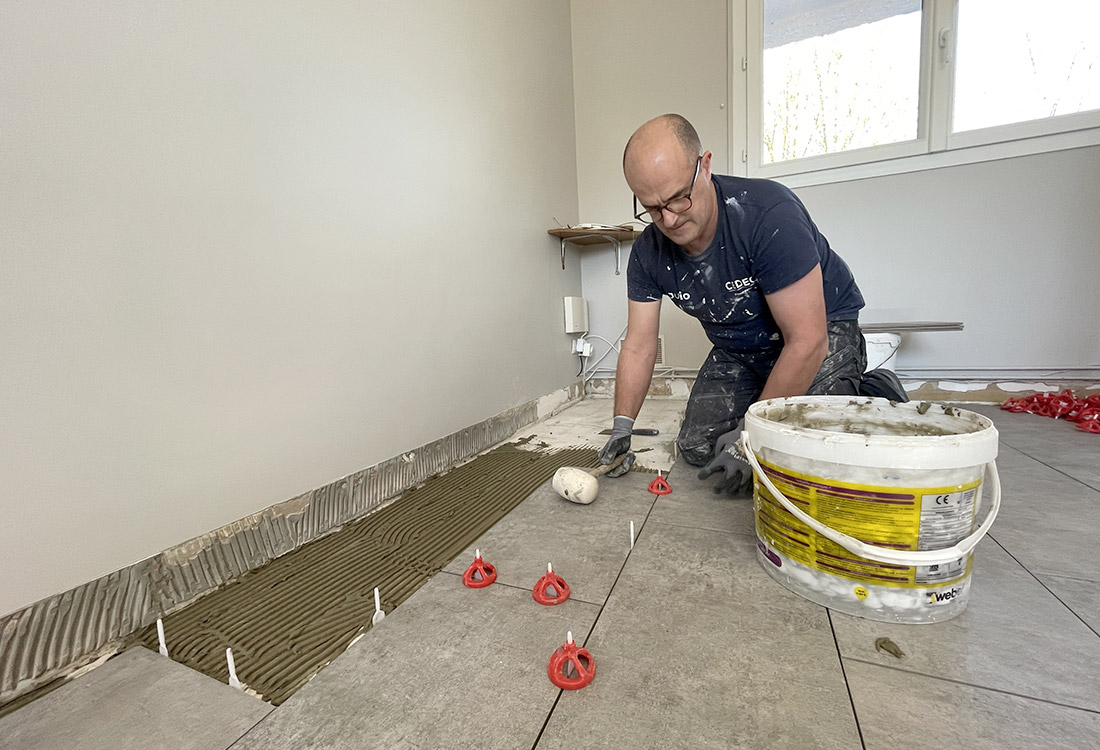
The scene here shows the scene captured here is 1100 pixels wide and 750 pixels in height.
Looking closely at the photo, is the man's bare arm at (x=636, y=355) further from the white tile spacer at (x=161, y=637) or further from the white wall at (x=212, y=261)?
the white tile spacer at (x=161, y=637)

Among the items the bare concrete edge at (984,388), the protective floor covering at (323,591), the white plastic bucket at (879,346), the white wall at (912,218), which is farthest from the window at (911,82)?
the protective floor covering at (323,591)

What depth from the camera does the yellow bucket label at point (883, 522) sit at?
732 millimetres

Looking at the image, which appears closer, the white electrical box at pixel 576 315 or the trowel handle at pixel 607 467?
the trowel handle at pixel 607 467

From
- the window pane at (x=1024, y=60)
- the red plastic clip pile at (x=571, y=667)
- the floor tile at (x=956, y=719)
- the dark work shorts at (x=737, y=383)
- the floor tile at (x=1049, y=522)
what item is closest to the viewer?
the floor tile at (x=956, y=719)

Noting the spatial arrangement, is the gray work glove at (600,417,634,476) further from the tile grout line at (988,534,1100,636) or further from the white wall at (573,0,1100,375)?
the white wall at (573,0,1100,375)

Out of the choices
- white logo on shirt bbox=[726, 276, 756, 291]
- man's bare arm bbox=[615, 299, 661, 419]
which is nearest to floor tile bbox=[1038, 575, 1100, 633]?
white logo on shirt bbox=[726, 276, 756, 291]

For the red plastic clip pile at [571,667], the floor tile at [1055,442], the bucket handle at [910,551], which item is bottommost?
the floor tile at [1055,442]

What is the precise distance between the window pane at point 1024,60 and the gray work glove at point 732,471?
2389mm

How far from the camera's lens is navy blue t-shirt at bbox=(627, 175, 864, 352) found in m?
1.26

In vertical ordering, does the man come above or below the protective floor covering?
above

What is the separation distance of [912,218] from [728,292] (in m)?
1.79

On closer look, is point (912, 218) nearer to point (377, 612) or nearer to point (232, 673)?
point (377, 612)

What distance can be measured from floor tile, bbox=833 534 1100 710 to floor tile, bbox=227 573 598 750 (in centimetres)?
48

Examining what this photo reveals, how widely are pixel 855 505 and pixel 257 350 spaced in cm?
130
